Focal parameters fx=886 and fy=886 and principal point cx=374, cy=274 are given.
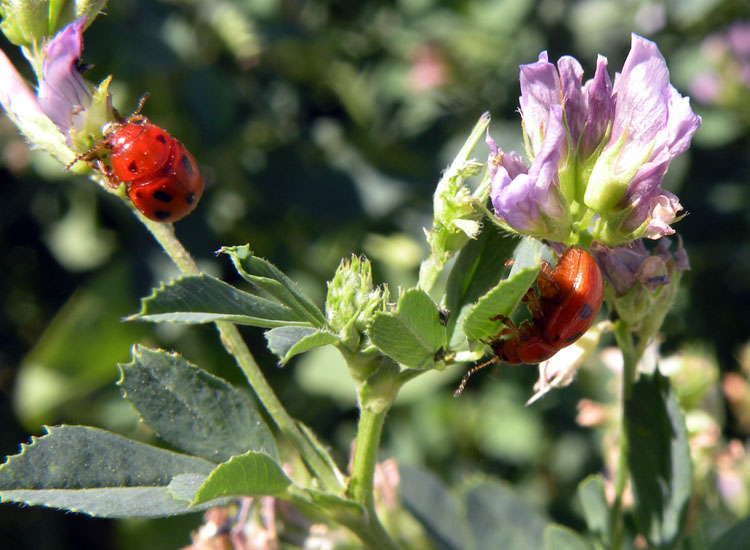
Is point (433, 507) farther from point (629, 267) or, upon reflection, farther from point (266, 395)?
point (629, 267)

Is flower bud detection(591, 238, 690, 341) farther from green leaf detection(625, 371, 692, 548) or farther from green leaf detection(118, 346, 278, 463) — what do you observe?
green leaf detection(118, 346, 278, 463)

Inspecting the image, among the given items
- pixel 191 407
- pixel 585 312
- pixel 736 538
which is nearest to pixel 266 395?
pixel 191 407

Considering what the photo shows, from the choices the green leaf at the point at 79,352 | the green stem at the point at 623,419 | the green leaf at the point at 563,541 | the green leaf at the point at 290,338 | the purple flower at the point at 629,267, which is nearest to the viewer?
the green leaf at the point at 290,338

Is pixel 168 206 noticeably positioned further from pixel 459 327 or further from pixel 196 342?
pixel 196 342

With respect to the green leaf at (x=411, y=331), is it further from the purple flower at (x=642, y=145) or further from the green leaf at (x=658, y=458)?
the green leaf at (x=658, y=458)

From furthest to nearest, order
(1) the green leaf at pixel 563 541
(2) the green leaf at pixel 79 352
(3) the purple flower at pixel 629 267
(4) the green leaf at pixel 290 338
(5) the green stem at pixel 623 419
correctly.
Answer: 1. (2) the green leaf at pixel 79 352
2. (1) the green leaf at pixel 563 541
3. (5) the green stem at pixel 623 419
4. (3) the purple flower at pixel 629 267
5. (4) the green leaf at pixel 290 338

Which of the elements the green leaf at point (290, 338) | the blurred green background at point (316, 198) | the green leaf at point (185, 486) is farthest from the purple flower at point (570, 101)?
the blurred green background at point (316, 198)

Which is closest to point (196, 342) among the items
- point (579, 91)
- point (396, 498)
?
point (396, 498)
